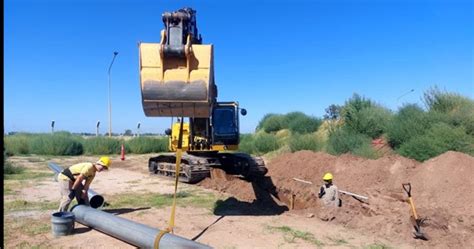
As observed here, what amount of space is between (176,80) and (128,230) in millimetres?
2595

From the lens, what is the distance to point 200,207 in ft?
33.3

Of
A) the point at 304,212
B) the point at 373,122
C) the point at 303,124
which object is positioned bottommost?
the point at 304,212

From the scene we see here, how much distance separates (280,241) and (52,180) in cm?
1082

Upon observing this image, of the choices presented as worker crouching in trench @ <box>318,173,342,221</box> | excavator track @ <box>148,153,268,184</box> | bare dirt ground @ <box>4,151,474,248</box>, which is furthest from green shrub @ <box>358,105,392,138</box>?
worker crouching in trench @ <box>318,173,342,221</box>

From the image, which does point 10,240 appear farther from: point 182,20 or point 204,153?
point 204,153

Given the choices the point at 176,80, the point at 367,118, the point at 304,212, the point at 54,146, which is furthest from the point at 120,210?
the point at 54,146

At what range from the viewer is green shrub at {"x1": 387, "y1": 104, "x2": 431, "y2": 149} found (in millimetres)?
16109

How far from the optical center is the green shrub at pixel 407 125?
16109 millimetres

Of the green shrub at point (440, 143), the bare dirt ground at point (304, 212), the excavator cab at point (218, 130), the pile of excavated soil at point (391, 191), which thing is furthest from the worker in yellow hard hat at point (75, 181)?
the green shrub at point (440, 143)

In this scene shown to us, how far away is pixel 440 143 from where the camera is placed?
46.3ft

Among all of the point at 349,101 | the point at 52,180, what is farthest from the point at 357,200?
the point at 349,101

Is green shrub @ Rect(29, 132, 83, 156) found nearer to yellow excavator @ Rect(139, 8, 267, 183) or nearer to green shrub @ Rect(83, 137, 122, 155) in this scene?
green shrub @ Rect(83, 137, 122, 155)

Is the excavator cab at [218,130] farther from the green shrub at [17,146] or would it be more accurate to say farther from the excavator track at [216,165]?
the green shrub at [17,146]

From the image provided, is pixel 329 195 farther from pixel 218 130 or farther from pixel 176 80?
pixel 176 80
